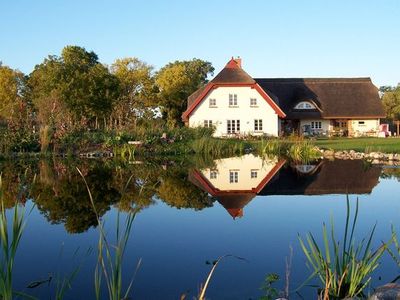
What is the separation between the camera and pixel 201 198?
10.1 metres

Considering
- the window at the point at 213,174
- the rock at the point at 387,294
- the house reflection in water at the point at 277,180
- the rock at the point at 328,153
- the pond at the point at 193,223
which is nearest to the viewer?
the rock at the point at 387,294

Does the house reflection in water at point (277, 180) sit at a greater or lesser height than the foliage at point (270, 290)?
greater

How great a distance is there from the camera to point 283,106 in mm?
40688

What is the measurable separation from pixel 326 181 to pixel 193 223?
5.55 m

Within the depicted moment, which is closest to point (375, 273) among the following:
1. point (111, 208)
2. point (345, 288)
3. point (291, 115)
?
point (345, 288)

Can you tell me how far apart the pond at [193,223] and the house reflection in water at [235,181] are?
0.09 ft

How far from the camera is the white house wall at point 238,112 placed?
3619 cm

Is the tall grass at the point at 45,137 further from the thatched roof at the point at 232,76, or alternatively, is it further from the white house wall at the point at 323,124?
the white house wall at the point at 323,124

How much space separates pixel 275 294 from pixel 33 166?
13.0 metres

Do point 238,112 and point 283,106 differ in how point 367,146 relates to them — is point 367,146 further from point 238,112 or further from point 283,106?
point 283,106

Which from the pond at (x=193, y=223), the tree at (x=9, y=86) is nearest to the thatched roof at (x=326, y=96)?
the tree at (x=9, y=86)

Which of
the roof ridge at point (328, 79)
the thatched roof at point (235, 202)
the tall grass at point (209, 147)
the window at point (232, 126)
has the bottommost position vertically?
the thatched roof at point (235, 202)

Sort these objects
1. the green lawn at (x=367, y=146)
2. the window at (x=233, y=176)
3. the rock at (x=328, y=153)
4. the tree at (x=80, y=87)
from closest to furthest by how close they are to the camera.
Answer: the window at (x=233, y=176), the rock at (x=328, y=153), the green lawn at (x=367, y=146), the tree at (x=80, y=87)

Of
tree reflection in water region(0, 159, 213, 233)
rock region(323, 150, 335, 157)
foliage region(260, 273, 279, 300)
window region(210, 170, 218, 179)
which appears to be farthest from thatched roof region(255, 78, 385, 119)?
foliage region(260, 273, 279, 300)
